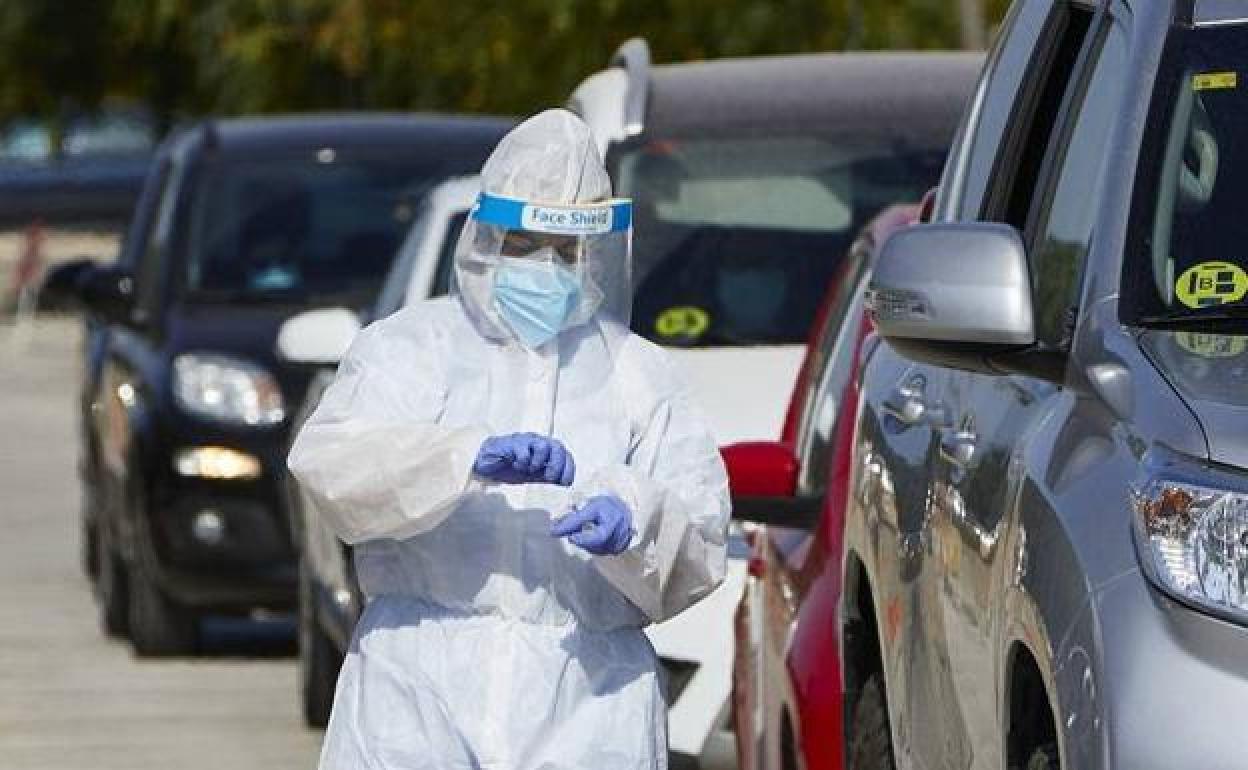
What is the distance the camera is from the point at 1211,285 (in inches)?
200

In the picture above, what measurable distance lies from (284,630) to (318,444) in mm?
9219

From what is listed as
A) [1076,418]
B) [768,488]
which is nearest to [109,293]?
[768,488]

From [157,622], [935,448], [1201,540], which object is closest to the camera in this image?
[1201,540]

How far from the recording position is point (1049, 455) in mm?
4816

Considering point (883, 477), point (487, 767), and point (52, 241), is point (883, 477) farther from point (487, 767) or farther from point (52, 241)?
point (52, 241)

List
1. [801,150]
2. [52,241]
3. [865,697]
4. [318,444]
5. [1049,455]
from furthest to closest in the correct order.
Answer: [52,241], [801,150], [865,697], [318,444], [1049,455]

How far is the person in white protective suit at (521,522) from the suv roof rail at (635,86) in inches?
161

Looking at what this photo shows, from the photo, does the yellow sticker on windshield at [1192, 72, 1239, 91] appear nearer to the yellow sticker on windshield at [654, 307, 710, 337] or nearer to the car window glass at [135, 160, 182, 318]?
the yellow sticker on windshield at [654, 307, 710, 337]

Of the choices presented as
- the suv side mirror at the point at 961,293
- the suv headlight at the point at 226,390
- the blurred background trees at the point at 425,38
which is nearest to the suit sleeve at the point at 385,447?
the suv side mirror at the point at 961,293

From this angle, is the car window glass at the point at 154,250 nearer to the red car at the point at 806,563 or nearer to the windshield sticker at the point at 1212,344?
the red car at the point at 806,563

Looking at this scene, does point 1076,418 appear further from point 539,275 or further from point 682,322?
point 682,322

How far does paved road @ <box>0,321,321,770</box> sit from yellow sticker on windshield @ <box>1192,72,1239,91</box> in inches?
242

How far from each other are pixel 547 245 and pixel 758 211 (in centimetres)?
425

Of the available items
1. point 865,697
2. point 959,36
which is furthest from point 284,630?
point 865,697
